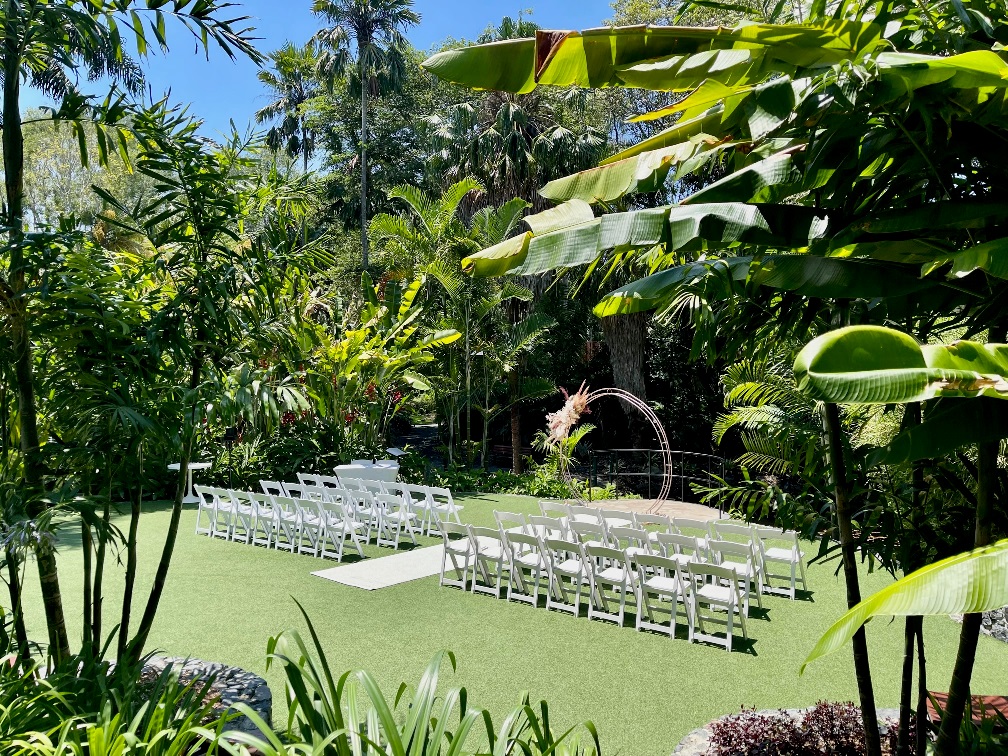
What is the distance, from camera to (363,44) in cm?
2770

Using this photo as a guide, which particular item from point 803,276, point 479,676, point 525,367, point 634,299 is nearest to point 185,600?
point 479,676

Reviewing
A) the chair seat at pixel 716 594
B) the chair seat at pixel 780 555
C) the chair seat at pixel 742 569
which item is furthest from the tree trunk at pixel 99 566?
the chair seat at pixel 780 555

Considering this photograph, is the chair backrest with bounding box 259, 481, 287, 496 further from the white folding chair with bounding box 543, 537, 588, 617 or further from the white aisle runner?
the white folding chair with bounding box 543, 537, 588, 617

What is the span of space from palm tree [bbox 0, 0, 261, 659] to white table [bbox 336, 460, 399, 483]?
10057 mm

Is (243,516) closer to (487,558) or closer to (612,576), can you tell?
(487,558)

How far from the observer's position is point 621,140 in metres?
27.2

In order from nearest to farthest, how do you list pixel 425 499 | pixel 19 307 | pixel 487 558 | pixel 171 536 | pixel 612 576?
pixel 19 307
pixel 171 536
pixel 612 576
pixel 487 558
pixel 425 499

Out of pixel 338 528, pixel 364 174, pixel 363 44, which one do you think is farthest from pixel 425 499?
pixel 363 44

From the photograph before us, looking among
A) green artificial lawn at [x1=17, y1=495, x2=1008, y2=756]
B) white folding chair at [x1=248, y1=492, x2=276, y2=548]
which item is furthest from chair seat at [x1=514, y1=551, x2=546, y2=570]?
white folding chair at [x1=248, y1=492, x2=276, y2=548]

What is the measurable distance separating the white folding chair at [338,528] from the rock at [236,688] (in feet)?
15.1

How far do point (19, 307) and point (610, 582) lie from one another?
597 centimetres

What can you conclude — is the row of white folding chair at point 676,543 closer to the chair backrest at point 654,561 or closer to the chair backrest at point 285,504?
the chair backrest at point 654,561

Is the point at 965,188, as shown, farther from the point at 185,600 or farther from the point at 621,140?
the point at 621,140

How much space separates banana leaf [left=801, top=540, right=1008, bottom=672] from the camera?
1.27 metres
